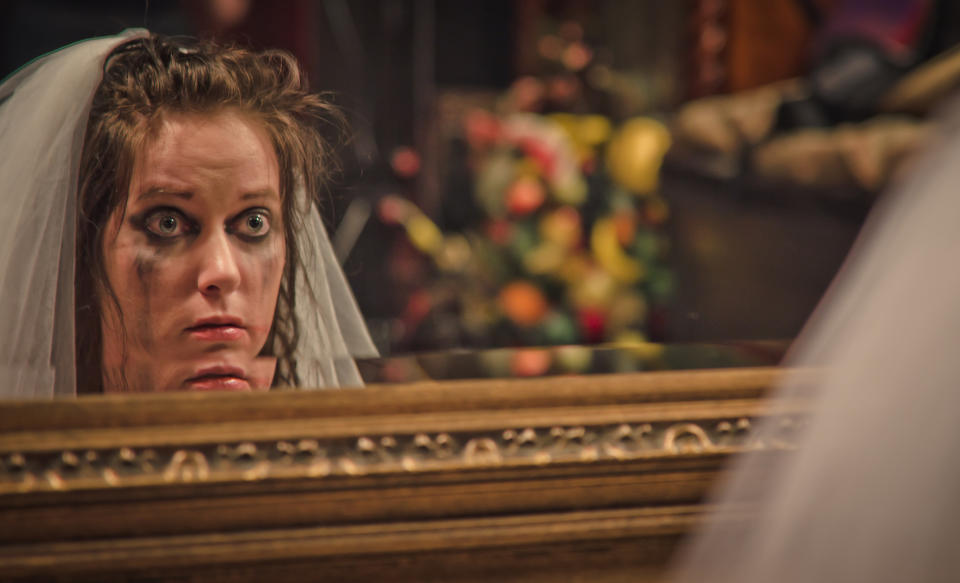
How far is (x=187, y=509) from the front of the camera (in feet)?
0.98

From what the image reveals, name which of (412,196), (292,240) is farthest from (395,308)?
(412,196)

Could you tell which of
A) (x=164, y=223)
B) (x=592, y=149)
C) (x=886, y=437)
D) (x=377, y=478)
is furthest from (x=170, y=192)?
(x=592, y=149)

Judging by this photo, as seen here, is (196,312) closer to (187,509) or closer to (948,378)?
(187,509)

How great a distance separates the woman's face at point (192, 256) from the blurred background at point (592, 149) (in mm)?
51

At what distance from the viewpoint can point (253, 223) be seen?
1.05 feet

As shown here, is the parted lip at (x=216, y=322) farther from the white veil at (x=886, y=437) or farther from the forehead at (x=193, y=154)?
the white veil at (x=886, y=437)

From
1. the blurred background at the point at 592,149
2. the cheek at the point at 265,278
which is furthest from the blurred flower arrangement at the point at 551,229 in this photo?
the cheek at the point at 265,278

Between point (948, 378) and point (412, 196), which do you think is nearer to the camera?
point (948, 378)

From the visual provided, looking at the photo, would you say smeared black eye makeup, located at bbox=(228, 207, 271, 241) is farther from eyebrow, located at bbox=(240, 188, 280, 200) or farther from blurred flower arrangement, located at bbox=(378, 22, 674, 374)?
blurred flower arrangement, located at bbox=(378, 22, 674, 374)

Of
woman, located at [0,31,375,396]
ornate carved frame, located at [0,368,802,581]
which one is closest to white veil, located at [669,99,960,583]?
ornate carved frame, located at [0,368,802,581]

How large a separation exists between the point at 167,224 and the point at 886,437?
28 centimetres

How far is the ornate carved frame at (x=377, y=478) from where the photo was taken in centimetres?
29

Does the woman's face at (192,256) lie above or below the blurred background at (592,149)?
below

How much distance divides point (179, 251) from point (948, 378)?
0.29 meters
